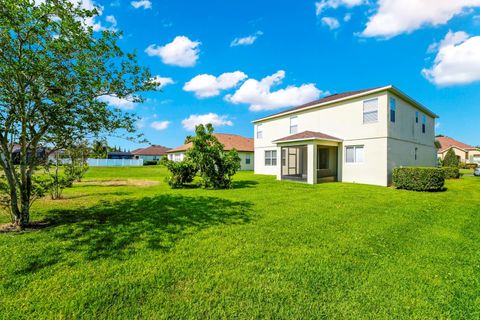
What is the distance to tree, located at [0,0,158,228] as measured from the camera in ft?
13.5

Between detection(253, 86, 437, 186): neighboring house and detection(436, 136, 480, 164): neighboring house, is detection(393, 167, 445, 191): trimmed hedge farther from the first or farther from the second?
detection(436, 136, 480, 164): neighboring house

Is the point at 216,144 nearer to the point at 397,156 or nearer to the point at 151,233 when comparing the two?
the point at 151,233

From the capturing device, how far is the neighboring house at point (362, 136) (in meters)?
13.0

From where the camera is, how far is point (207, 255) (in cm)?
377

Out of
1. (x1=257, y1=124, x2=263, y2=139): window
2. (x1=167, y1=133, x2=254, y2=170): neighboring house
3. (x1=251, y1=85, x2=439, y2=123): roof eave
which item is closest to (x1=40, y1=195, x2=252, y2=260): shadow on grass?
(x1=251, y1=85, x2=439, y2=123): roof eave

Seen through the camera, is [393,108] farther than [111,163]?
No

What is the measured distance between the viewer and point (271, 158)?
20.8 metres

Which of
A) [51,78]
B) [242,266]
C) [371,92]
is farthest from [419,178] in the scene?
[51,78]

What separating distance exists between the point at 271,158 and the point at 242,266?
698 inches

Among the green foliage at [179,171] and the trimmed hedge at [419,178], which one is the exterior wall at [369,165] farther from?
the green foliage at [179,171]

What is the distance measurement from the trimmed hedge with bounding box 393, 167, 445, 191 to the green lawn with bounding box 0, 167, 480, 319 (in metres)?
5.44

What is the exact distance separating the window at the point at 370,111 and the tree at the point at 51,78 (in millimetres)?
13096

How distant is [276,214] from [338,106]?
11.7m

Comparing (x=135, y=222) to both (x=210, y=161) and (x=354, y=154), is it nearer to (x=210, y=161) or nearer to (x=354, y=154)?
(x=210, y=161)
